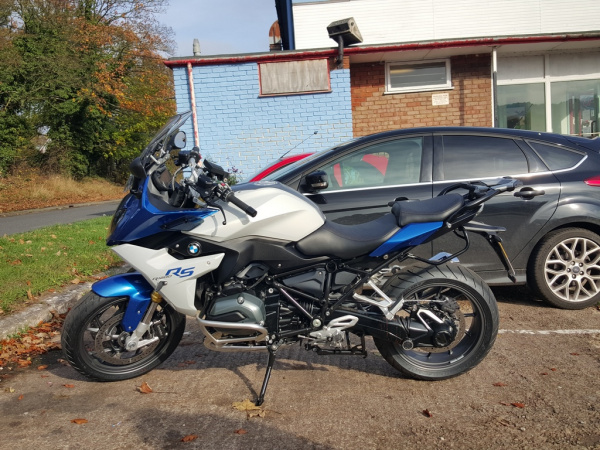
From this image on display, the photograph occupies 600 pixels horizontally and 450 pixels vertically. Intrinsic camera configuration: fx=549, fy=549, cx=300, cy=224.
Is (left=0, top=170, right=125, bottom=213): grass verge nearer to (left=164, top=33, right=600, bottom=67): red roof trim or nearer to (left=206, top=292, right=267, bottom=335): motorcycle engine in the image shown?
(left=164, top=33, right=600, bottom=67): red roof trim

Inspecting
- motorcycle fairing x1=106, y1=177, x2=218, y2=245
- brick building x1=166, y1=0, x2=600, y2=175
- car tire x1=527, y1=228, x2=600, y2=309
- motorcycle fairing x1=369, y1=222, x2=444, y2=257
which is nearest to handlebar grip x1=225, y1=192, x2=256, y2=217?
motorcycle fairing x1=106, y1=177, x2=218, y2=245

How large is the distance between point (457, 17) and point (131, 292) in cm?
1400

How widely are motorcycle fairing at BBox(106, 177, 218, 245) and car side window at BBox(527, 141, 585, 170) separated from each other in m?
3.42

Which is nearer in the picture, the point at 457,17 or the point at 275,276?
the point at 275,276

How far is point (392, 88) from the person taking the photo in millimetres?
13258

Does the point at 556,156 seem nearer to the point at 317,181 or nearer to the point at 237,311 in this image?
the point at 317,181

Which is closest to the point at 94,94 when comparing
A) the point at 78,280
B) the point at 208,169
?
the point at 78,280

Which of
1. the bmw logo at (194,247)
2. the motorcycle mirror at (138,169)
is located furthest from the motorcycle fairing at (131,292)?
the motorcycle mirror at (138,169)

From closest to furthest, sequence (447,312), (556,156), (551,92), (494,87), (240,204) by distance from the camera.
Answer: (240,204), (447,312), (556,156), (494,87), (551,92)

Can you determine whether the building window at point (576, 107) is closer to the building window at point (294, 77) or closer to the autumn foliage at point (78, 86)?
the building window at point (294, 77)

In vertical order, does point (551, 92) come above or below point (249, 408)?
above

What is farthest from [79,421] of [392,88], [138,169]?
[392,88]

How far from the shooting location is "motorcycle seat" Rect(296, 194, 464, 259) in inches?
134

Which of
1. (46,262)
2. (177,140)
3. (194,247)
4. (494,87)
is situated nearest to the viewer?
(194,247)
